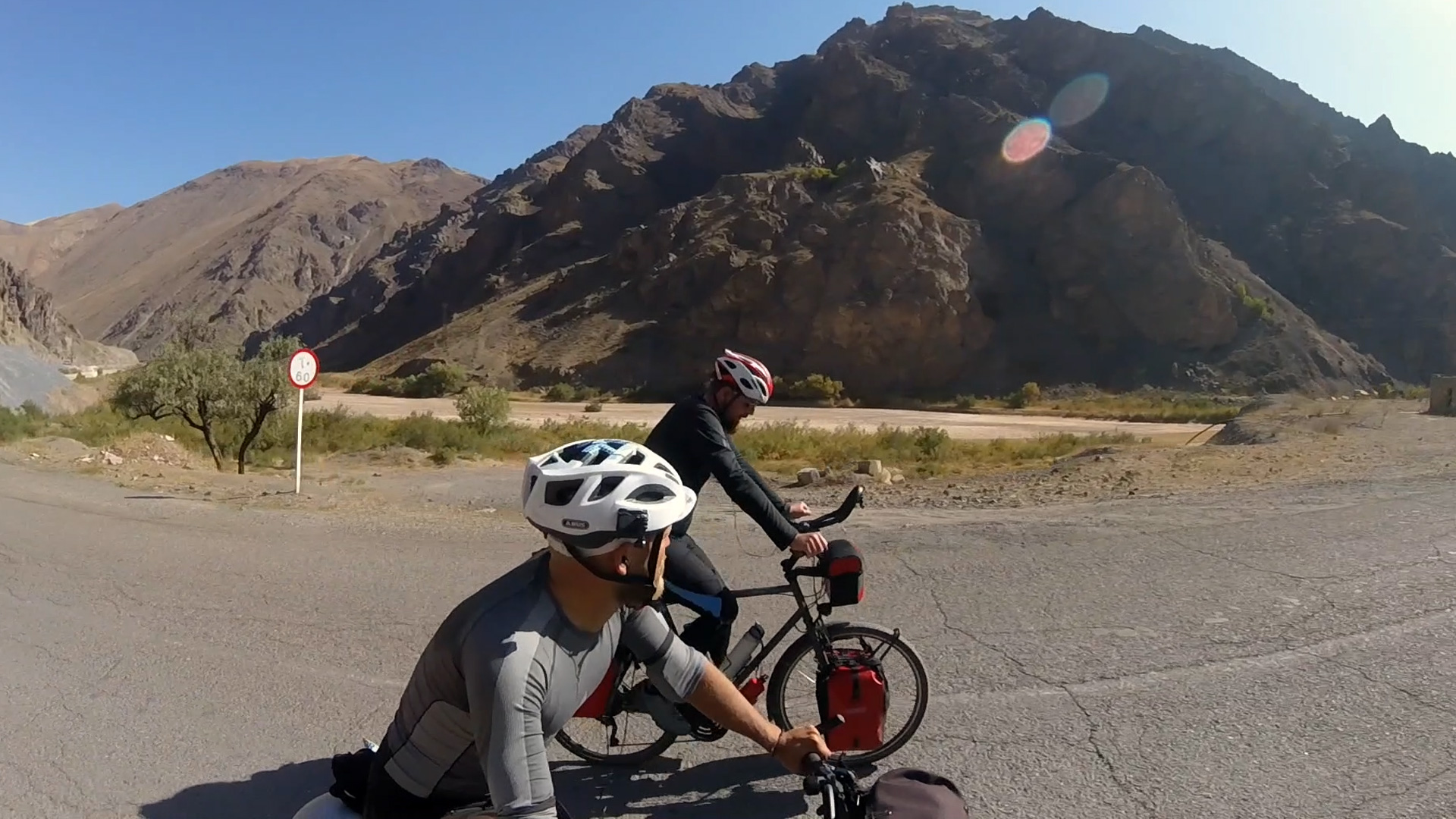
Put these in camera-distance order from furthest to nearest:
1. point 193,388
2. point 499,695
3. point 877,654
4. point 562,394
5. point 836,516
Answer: point 562,394 < point 193,388 < point 877,654 < point 836,516 < point 499,695

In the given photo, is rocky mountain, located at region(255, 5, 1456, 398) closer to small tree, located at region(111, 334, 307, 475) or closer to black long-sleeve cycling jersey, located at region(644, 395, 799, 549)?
small tree, located at region(111, 334, 307, 475)

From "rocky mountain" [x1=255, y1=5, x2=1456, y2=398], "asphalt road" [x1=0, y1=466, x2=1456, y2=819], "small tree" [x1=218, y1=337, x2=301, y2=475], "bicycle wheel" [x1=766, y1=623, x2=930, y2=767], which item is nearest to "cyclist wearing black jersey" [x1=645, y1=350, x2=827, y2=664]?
"bicycle wheel" [x1=766, y1=623, x2=930, y2=767]

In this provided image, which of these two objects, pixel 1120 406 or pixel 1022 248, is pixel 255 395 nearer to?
pixel 1120 406

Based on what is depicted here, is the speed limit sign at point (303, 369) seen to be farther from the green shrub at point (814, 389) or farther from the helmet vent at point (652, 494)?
the green shrub at point (814, 389)

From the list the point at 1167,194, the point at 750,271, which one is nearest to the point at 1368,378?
the point at 1167,194

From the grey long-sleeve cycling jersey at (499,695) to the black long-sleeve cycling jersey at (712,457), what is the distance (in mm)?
1719

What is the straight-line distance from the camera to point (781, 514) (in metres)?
4.12

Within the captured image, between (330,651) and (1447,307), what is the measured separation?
242 ft

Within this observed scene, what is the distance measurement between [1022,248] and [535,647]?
2589 inches

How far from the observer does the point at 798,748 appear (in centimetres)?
241

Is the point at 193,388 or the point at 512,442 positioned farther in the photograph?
the point at 512,442

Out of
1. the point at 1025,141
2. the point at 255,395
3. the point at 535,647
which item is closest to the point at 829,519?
the point at 535,647

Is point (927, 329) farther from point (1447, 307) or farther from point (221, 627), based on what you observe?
point (221, 627)

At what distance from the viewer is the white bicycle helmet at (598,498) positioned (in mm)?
2162
